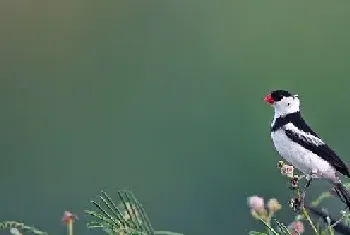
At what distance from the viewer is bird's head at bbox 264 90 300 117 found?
1286 mm

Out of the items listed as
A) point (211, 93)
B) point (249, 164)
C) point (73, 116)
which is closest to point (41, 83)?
point (73, 116)

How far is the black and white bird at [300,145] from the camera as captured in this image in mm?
1132

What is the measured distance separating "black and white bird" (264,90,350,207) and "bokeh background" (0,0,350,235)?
2.48 metres

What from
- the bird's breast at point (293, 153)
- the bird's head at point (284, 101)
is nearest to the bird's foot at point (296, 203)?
the bird's breast at point (293, 153)

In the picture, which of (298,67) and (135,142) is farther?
(135,142)

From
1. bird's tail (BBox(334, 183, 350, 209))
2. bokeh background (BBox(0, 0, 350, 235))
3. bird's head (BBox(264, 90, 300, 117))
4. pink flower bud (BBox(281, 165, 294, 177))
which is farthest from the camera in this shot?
bokeh background (BBox(0, 0, 350, 235))

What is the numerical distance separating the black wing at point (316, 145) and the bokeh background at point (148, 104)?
8.29 ft

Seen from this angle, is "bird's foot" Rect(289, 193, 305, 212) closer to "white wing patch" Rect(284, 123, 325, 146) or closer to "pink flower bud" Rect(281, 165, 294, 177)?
"pink flower bud" Rect(281, 165, 294, 177)

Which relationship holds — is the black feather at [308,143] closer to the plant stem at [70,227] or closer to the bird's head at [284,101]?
the bird's head at [284,101]

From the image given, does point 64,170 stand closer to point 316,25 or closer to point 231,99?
point 231,99

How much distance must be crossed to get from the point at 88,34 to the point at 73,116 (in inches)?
20.9

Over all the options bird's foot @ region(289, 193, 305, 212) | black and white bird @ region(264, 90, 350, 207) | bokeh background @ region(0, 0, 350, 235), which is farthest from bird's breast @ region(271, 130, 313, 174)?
bokeh background @ region(0, 0, 350, 235)

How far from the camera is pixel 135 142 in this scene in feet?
16.4

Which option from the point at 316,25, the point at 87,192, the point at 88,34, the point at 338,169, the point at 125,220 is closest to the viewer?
the point at 125,220
